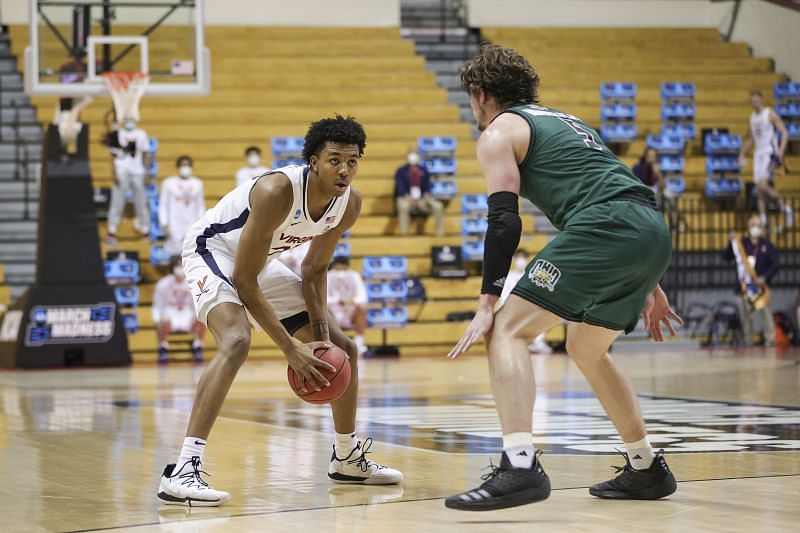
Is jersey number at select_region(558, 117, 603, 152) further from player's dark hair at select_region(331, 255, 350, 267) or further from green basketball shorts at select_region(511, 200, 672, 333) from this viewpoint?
player's dark hair at select_region(331, 255, 350, 267)

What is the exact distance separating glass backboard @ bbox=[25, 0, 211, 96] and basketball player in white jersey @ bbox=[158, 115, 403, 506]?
32.7 feet

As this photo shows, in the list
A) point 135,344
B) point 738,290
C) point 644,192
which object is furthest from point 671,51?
point 644,192

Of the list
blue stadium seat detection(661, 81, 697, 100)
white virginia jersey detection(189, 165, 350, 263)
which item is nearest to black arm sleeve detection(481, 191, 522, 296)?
white virginia jersey detection(189, 165, 350, 263)

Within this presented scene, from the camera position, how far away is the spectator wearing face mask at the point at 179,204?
18641 mm

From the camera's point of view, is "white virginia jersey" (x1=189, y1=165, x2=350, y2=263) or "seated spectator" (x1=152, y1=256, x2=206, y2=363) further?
"seated spectator" (x1=152, y1=256, x2=206, y2=363)

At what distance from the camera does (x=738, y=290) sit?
63.9 ft

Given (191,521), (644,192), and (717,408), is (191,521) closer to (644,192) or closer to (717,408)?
(644,192)

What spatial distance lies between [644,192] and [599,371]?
76cm

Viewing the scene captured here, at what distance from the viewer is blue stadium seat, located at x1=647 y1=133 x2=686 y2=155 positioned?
22.9m

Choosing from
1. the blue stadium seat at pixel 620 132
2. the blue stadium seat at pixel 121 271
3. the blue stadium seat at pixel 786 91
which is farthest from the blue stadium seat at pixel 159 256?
the blue stadium seat at pixel 786 91

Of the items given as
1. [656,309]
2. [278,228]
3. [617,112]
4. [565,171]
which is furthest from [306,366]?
[617,112]

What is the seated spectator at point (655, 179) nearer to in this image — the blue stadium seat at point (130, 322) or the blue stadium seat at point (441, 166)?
the blue stadium seat at point (441, 166)

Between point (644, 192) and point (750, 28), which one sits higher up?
point (750, 28)

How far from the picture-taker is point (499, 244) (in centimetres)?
470
